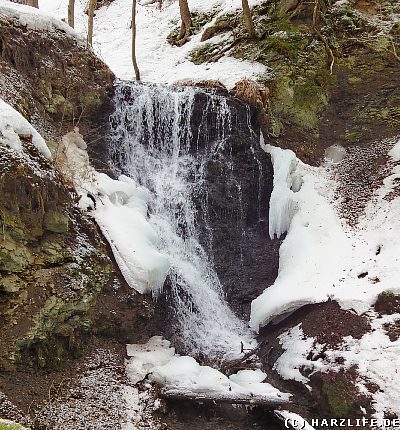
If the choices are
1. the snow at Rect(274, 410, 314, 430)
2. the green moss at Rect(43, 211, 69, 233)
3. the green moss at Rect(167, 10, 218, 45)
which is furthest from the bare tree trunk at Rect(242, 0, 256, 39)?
the snow at Rect(274, 410, 314, 430)

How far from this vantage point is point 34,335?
5797 millimetres

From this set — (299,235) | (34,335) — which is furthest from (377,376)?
(34,335)

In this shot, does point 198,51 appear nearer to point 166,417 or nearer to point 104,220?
point 104,220

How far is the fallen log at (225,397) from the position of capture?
6.16 m

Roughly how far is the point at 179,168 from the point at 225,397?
5358 millimetres

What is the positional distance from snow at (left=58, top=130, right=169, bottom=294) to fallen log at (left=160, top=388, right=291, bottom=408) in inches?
68.0

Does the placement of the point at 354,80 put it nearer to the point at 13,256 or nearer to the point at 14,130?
the point at 14,130

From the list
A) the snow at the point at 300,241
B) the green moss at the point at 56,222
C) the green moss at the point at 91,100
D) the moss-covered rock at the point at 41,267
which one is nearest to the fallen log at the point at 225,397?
the moss-covered rock at the point at 41,267

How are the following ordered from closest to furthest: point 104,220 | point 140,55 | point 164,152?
point 104,220 < point 164,152 < point 140,55

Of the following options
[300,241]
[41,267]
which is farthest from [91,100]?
[300,241]

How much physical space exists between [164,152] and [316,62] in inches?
214

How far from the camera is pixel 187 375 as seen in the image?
21.4 ft

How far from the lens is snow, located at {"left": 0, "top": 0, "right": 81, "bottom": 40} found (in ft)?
29.1

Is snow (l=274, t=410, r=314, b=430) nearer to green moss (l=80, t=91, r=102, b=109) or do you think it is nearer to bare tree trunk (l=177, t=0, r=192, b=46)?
green moss (l=80, t=91, r=102, b=109)
